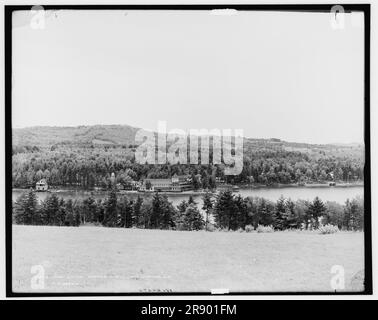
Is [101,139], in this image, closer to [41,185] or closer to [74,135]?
[74,135]

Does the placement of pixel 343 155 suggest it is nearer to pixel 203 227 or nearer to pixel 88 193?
pixel 203 227

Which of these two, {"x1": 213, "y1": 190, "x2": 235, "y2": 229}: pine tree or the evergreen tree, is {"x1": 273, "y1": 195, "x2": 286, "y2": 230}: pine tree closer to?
{"x1": 213, "y1": 190, "x2": 235, "y2": 229}: pine tree

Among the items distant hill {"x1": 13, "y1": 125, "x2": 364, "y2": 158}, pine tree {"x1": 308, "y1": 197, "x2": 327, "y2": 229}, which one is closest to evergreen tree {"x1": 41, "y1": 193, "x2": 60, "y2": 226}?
distant hill {"x1": 13, "y1": 125, "x2": 364, "y2": 158}

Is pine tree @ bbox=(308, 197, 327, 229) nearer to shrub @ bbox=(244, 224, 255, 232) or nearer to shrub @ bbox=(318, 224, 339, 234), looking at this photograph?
shrub @ bbox=(318, 224, 339, 234)

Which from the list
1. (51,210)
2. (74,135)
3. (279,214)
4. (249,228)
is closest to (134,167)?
(74,135)

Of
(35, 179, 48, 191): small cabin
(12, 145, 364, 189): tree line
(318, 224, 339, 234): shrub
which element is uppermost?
(12, 145, 364, 189): tree line

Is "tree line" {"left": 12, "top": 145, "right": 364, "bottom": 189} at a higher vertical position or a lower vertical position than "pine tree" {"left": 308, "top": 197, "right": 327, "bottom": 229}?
higher

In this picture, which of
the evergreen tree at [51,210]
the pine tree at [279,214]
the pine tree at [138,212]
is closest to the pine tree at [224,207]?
the pine tree at [279,214]
